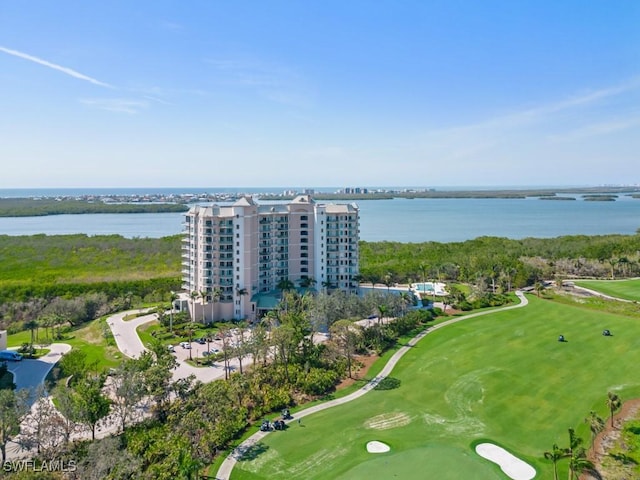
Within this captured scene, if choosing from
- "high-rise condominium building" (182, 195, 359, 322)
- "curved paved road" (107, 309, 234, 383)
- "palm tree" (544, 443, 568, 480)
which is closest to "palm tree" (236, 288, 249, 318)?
"high-rise condominium building" (182, 195, 359, 322)

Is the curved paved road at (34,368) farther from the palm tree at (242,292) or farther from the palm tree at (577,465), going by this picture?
the palm tree at (577,465)

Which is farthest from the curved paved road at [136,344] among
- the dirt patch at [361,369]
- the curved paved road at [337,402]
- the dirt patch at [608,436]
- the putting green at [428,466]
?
the dirt patch at [608,436]

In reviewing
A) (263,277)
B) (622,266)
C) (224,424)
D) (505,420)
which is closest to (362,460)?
(224,424)

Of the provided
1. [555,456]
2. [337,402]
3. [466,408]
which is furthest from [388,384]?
[555,456]

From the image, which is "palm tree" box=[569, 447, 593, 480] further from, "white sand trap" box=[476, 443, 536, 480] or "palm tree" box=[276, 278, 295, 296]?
"palm tree" box=[276, 278, 295, 296]

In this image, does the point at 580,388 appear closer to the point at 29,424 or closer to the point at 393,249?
the point at 29,424

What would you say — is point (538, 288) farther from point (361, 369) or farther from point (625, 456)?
point (625, 456)
